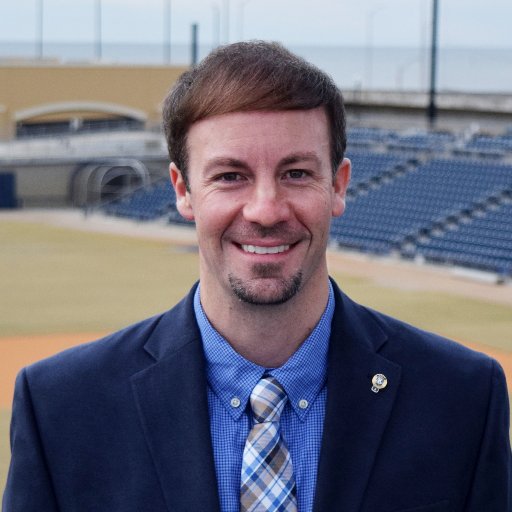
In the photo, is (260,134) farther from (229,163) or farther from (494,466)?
(494,466)

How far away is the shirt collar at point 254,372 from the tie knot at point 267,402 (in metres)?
0.02

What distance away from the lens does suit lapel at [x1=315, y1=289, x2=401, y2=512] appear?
2.78 m

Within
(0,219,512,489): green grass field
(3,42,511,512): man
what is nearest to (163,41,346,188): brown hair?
(3,42,511,512): man

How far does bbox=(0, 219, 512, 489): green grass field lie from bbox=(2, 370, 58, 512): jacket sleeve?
10.4 m

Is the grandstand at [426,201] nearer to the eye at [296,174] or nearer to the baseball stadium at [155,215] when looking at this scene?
the baseball stadium at [155,215]

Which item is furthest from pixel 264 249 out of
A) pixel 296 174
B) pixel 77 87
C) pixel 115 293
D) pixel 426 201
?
pixel 77 87

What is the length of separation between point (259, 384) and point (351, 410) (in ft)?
0.82

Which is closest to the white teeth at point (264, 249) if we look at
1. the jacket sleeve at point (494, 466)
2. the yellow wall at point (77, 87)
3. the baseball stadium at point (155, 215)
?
the jacket sleeve at point (494, 466)

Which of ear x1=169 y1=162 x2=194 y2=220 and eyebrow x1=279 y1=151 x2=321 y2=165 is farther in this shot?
ear x1=169 y1=162 x2=194 y2=220

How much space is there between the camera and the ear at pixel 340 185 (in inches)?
117

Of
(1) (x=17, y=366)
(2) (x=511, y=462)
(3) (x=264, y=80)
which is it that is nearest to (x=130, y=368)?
(3) (x=264, y=80)

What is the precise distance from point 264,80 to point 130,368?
0.85 m

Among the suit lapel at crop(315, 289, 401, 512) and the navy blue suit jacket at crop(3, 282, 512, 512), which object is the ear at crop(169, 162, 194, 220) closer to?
the navy blue suit jacket at crop(3, 282, 512, 512)

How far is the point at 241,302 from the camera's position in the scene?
110 inches
